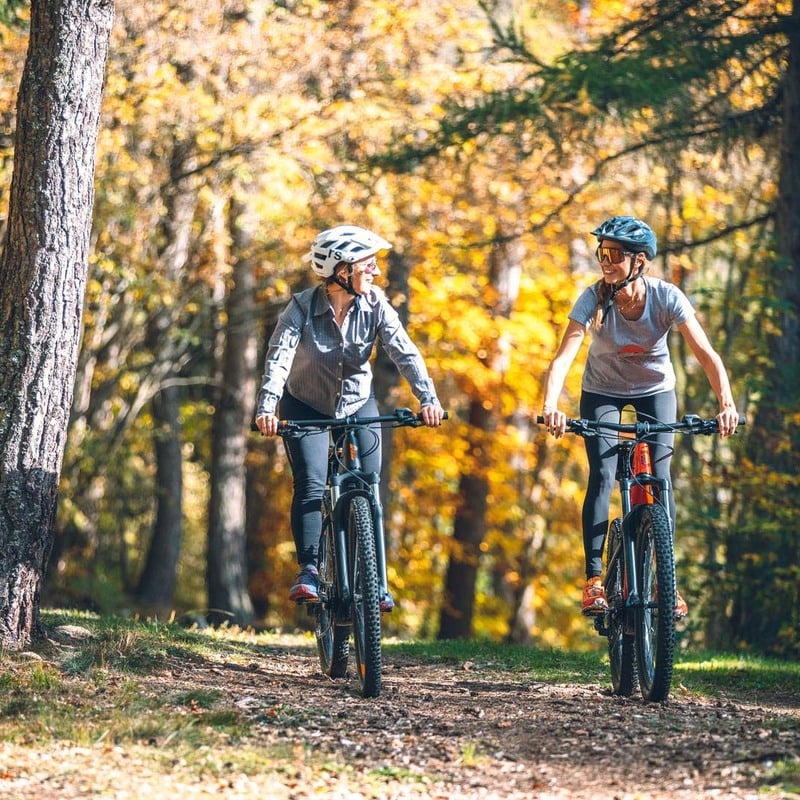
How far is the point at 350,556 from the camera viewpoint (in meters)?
6.10

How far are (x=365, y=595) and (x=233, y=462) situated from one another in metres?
10.3

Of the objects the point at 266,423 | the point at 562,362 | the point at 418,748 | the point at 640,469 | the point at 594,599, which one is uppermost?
the point at 562,362

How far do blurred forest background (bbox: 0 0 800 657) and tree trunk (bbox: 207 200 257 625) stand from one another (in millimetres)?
41

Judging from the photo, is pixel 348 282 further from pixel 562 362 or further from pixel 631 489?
pixel 631 489

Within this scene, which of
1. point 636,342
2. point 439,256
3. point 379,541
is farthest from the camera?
point 439,256

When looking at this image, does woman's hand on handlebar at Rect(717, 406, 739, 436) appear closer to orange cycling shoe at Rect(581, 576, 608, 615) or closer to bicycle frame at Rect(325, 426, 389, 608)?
orange cycling shoe at Rect(581, 576, 608, 615)

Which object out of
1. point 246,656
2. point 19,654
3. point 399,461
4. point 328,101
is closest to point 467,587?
point 399,461

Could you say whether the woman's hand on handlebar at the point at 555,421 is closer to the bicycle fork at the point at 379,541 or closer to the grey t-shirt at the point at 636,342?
the grey t-shirt at the point at 636,342

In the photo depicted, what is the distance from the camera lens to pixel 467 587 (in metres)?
19.9

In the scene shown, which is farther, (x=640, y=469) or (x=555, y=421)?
(x=640, y=469)

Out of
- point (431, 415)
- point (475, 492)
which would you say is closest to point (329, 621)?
point (431, 415)

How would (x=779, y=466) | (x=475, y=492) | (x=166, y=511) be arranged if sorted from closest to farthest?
(x=779, y=466), (x=166, y=511), (x=475, y=492)

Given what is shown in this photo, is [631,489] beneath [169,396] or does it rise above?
beneath

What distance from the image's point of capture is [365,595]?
581cm
